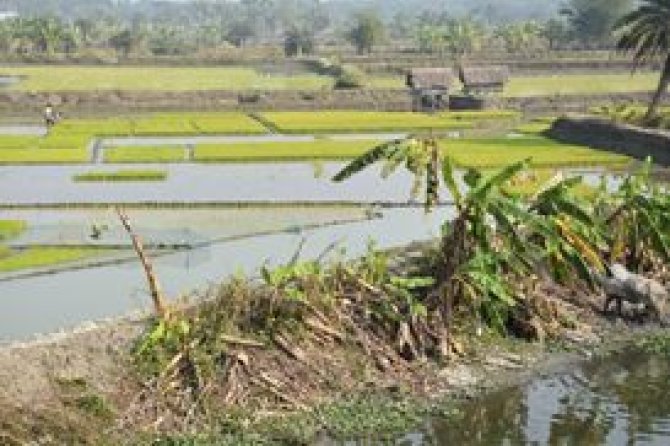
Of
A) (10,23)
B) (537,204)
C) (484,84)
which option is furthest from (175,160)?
(10,23)

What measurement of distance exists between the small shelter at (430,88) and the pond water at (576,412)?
33.7 metres

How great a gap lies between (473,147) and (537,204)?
17045mm

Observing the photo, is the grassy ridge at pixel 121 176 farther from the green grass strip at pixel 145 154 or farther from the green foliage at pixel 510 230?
the green foliage at pixel 510 230

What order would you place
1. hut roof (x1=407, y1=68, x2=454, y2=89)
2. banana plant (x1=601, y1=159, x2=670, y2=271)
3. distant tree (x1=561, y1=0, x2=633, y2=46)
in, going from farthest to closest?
1. distant tree (x1=561, y1=0, x2=633, y2=46)
2. hut roof (x1=407, y1=68, x2=454, y2=89)
3. banana plant (x1=601, y1=159, x2=670, y2=271)

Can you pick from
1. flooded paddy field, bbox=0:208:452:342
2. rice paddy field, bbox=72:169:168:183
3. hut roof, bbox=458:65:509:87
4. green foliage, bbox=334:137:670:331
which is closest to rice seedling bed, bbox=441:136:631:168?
flooded paddy field, bbox=0:208:452:342

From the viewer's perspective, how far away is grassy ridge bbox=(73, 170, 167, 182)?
26.4 m

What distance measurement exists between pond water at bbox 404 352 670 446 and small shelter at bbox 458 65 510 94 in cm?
3662

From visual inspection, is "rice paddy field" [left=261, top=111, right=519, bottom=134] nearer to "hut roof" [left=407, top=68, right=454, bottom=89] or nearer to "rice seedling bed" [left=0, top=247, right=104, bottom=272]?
"hut roof" [left=407, top=68, right=454, bottom=89]

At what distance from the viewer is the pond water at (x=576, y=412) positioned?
420 inches

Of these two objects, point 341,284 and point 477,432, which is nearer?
point 477,432

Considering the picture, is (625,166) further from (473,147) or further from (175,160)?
(175,160)

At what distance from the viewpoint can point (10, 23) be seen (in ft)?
255

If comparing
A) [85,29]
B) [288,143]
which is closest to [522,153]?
[288,143]

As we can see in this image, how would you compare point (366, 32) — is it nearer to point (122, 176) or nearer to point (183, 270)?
point (122, 176)
